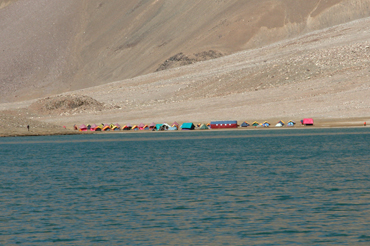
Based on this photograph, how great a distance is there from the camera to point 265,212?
93.8ft

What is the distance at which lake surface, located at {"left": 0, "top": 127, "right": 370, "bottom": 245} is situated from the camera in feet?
79.0

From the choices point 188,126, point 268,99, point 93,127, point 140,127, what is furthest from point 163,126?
point 268,99

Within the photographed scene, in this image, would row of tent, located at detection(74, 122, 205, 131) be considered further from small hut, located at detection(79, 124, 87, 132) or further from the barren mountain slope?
the barren mountain slope

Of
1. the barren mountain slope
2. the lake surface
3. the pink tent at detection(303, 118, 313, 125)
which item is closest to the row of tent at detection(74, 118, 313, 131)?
the pink tent at detection(303, 118, 313, 125)

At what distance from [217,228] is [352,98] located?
134259mm

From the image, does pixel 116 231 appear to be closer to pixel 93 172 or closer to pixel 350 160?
pixel 93 172

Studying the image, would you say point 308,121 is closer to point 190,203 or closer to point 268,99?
point 268,99

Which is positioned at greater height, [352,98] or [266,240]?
[352,98]

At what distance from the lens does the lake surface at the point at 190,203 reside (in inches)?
948

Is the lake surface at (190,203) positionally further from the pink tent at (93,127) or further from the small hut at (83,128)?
the pink tent at (93,127)

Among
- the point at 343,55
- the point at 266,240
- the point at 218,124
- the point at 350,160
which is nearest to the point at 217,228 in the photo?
the point at 266,240

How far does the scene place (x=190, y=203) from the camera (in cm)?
3192

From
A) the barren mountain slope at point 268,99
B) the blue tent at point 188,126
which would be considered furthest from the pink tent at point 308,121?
the blue tent at point 188,126

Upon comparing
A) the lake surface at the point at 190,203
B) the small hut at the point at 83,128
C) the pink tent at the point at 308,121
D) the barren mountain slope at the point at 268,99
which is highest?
the barren mountain slope at the point at 268,99
